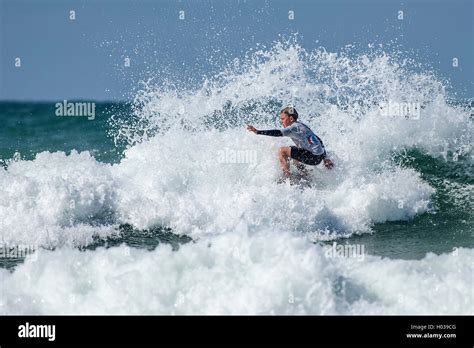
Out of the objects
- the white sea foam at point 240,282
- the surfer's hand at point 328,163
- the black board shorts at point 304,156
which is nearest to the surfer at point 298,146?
the black board shorts at point 304,156

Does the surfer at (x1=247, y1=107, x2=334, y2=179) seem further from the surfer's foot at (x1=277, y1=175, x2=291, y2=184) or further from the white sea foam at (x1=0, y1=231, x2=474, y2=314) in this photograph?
the white sea foam at (x1=0, y1=231, x2=474, y2=314)

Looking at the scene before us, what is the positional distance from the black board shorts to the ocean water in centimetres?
44

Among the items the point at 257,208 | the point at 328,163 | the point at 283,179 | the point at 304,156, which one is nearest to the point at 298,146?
the point at 304,156

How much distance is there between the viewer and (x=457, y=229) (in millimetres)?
11180

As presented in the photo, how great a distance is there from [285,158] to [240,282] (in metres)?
4.49

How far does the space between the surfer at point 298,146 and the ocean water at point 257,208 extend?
1.32 ft

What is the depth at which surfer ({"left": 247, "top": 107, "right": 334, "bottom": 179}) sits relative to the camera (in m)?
12.0

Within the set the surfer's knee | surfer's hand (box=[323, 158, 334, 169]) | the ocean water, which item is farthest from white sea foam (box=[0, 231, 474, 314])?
surfer's hand (box=[323, 158, 334, 169])

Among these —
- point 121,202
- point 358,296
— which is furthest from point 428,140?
point 358,296

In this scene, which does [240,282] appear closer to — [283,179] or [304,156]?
[283,179]

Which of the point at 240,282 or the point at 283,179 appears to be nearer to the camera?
the point at 240,282

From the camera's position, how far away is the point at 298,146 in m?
12.1
